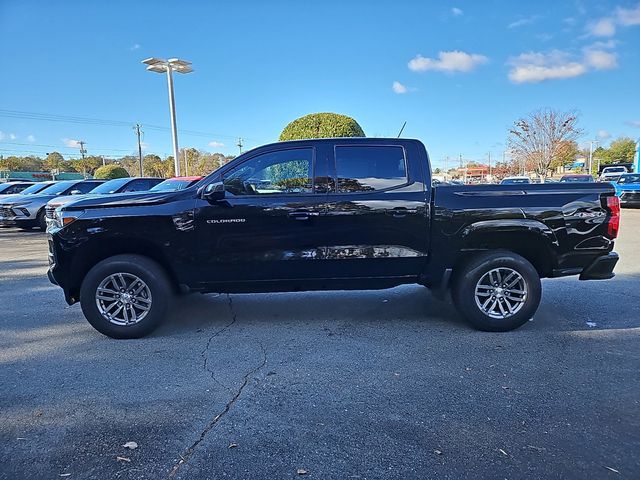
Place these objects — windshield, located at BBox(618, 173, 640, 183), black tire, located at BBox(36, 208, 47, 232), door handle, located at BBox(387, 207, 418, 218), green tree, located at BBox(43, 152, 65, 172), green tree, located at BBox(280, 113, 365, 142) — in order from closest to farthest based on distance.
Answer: door handle, located at BBox(387, 207, 418, 218)
black tire, located at BBox(36, 208, 47, 232)
green tree, located at BBox(280, 113, 365, 142)
windshield, located at BBox(618, 173, 640, 183)
green tree, located at BBox(43, 152, 65, 172)

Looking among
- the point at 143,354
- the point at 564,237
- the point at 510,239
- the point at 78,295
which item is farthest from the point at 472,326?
the point at 78,295

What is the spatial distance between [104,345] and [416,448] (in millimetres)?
3271

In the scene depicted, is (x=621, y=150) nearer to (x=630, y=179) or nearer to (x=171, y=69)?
(x=630, y=179)

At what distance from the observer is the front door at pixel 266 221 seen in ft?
14.6

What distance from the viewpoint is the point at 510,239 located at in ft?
15.5

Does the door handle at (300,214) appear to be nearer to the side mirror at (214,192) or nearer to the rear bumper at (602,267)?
the side mirror at (214,192)

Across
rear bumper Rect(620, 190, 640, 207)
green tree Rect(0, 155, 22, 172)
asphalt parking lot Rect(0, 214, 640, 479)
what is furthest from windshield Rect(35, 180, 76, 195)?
green tree Rect(0, 155, 22, 172)

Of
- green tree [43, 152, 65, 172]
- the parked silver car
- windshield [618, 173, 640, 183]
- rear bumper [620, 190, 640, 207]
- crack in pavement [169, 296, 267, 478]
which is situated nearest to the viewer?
crack in pavement [169, 296, 267, 478]

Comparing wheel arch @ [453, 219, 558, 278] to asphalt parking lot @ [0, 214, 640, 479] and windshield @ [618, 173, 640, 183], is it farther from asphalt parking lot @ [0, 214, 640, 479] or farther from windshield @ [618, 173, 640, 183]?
windshield @ [618, 173, 640, 183]

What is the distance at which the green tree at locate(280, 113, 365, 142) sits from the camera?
13.8 m

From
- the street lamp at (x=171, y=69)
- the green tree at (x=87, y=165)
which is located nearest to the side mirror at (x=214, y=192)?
the street lamp at (x=171, y=69)

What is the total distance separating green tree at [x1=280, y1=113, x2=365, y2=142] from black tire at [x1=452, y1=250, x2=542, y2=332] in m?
9.82

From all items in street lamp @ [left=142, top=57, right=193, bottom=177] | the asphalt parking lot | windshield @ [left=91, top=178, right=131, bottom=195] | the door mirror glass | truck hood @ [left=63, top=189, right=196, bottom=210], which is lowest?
the asphalt parking lot

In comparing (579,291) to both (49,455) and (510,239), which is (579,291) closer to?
(510,239)
